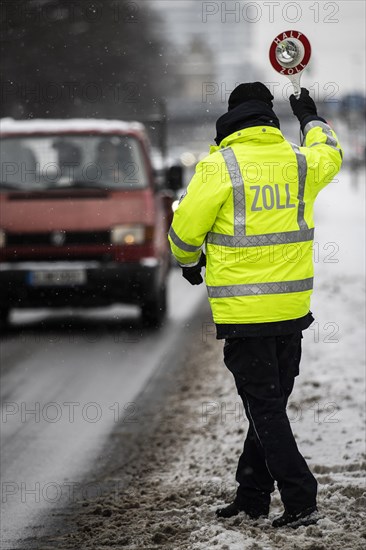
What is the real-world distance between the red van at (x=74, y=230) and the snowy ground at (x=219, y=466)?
1.18 meters

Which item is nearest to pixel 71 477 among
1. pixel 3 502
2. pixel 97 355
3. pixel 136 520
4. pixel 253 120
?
pixel 3 502

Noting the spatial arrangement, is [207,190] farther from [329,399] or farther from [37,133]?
[37,133]

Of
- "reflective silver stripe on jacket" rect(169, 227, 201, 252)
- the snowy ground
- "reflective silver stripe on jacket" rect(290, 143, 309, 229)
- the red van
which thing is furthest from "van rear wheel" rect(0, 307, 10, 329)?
"reflective silver stripe on jacket" rect(290, 143, 309, 229)

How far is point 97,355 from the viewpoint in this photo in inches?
424

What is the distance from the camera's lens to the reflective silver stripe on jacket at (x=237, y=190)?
4.84m

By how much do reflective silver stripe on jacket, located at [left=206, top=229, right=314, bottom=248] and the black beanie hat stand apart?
0.54 meters

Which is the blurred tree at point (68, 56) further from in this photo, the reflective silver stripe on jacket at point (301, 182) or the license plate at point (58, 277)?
the reflective silver stripe on jacket at point (301, 182)

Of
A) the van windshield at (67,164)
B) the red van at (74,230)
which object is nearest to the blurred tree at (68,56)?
the van windshield at (67,164)

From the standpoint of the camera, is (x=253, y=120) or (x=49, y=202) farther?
(x=49, y=202)

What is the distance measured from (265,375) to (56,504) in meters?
1.42

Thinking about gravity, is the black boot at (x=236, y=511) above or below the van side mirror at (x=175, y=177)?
below

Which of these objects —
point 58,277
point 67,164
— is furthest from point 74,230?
point 67,164

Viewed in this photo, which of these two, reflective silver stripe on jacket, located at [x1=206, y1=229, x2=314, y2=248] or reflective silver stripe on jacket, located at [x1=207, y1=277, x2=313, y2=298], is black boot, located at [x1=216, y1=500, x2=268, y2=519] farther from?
reflective silver stripe on jacket, located at [x1=206, y1=229, x2=314, y2=248]

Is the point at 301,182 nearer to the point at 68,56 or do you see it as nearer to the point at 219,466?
the point at 219,466
